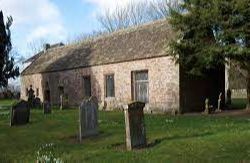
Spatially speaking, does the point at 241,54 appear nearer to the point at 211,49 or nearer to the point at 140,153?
the point at 211,49

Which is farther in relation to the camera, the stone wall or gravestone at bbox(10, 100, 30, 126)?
the stone wall

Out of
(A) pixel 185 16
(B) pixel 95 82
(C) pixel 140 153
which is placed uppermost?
(A) pixel 185 16

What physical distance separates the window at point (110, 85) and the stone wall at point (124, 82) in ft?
1.05

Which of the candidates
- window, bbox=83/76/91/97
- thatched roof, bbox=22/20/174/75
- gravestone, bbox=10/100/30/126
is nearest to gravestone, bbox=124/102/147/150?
gravestone, bbox=10/100/30/126

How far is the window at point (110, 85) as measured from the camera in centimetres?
3894

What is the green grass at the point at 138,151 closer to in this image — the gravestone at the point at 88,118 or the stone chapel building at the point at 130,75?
the gravestone at the point at 88,118

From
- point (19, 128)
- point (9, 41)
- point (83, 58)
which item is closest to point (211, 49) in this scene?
point (19, 128)

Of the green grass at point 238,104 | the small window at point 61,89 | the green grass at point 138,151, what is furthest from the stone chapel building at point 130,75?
the green grass at point 138,151

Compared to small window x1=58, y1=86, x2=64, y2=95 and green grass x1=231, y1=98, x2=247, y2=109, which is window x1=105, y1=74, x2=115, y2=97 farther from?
green grass x1=231, y1=98, x2=247, y2=109

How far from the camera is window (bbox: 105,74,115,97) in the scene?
128ft

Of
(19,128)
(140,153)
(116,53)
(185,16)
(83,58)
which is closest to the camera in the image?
(140,153)

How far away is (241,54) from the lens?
27.2 metres

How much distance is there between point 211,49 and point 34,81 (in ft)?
95.3

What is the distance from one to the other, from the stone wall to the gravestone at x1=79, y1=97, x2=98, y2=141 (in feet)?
25.8
